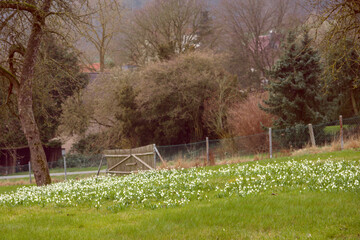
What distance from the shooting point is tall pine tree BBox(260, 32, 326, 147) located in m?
26.7

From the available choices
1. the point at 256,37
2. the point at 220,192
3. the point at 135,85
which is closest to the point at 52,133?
the point at 135,85

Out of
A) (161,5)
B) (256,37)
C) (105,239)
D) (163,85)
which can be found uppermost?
(161,5)

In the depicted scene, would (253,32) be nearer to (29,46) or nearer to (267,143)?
(267,143)

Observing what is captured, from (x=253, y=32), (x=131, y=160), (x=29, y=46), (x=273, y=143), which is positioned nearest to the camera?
(x=29, y=46)

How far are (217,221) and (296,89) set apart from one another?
22.0 m

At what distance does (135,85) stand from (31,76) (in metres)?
24.7

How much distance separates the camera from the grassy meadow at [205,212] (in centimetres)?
612

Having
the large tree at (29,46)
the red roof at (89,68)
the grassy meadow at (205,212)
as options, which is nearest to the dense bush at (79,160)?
the red roof at (89,68)

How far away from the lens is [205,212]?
285 inches

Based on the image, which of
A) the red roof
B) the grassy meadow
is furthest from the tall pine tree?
the grassy meadow

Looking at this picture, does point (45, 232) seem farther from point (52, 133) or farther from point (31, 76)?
point (52, 133)

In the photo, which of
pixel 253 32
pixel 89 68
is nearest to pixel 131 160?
pixel 89 68

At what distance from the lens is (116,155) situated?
80.8ft

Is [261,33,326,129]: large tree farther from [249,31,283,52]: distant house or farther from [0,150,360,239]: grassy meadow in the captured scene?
[249,31,283,52]: distant house
